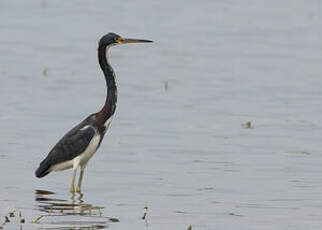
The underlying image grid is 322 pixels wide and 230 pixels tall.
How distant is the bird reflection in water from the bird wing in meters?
0.40

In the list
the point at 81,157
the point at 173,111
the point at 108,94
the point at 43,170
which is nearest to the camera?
the point at 43,170

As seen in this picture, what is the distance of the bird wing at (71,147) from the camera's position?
472 inches

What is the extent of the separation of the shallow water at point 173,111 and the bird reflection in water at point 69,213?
0.02 metres

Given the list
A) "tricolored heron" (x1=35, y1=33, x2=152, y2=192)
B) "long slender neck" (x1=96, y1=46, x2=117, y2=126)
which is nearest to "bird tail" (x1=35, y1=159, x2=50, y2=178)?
"tricolored heron" (x1=35, y1=33, x2=152, y2=192)

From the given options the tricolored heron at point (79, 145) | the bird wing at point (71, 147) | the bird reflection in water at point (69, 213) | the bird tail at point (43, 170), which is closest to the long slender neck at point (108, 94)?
the tricolored heron at point (79, 145)

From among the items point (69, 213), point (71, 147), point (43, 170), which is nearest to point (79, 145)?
point (71, 147)

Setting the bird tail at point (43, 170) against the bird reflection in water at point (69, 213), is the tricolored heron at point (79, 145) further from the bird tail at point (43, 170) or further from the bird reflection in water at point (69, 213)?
the bird reflection in water at point (69, 213)

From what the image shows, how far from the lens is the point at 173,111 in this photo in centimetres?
1762

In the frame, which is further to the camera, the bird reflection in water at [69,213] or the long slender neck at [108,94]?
the long slender neck at [108,94]

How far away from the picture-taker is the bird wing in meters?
12.0

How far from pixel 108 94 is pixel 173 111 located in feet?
17.8

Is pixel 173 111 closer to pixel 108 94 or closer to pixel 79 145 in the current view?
pixel 108 94

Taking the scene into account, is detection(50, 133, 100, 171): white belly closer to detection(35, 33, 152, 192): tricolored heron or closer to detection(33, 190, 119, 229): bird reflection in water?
detection(35, 33, 152, 192): tricolored heron

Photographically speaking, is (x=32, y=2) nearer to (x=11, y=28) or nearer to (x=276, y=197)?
(x=11, y=28)
